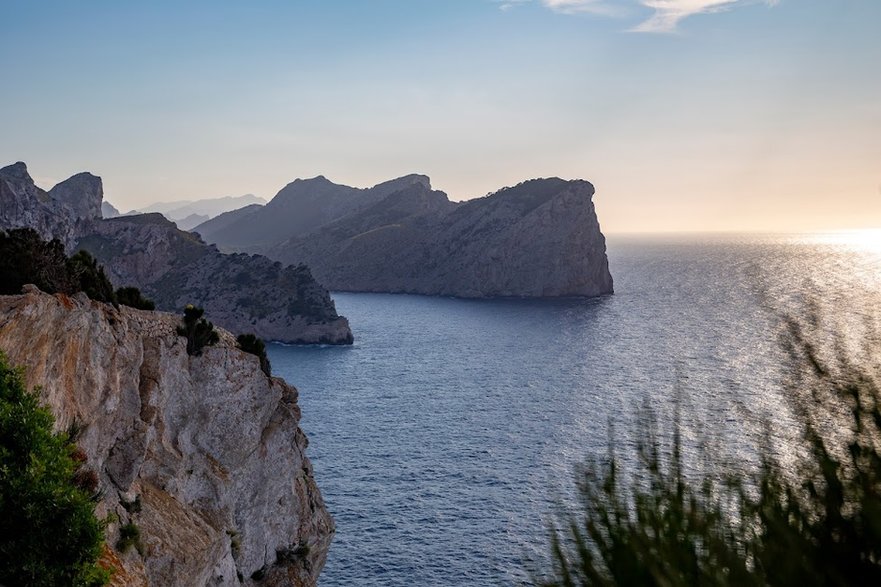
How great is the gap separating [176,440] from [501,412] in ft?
214

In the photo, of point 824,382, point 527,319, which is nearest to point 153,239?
point 527,319

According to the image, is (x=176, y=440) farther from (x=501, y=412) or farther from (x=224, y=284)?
(x=224, y=284)

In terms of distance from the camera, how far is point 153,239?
19512 cm

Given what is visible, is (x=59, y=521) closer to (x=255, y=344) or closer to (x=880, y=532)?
(x=880, y=532)

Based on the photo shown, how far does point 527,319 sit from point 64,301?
163 meters

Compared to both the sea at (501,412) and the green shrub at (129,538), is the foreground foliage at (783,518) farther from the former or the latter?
the green shrub at (129,538)

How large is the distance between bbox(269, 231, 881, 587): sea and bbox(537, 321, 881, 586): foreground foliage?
0.52 metres

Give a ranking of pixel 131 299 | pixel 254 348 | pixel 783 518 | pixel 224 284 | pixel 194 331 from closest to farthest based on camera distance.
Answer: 1. pixel 783 518
2. pixel 194 331
3. pixel 131 299
4. pixel 254 348
5. pixel 224 284

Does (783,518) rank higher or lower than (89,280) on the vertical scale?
lower

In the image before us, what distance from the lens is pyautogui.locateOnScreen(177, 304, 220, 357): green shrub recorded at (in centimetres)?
3831

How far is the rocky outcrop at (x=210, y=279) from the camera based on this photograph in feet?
542

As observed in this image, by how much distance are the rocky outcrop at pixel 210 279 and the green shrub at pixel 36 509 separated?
456 feet

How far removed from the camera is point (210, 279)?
7313 inches

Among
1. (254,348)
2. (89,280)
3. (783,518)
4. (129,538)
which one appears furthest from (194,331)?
(783,518)
